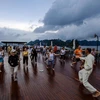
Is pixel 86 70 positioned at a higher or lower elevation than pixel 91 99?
higher

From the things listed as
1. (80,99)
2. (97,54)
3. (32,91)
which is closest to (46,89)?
(32,91)

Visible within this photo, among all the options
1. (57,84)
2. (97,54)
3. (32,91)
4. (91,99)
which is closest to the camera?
A: (91,99)

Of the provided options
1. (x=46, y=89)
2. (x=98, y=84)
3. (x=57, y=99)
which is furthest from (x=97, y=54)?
(x=57, y=99)

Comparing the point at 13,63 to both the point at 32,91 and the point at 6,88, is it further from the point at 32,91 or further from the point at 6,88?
the point at 32,91

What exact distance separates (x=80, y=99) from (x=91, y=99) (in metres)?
0.33

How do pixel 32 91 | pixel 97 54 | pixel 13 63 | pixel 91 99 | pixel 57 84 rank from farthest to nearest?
pixel 97 54
pixel 13 63
pixel 57 84
pixel 32 91
pixel 91 99

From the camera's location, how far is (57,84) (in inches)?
300

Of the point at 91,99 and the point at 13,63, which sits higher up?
the point at 13,63

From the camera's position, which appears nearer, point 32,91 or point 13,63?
point 32,91

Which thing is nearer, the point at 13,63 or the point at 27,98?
the point at 27,98

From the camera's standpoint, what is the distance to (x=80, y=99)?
560 centimetres

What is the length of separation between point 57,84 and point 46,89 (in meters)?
0.90

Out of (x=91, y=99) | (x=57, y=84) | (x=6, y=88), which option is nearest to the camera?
(x=91, y=99)

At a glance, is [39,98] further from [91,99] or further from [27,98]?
[91,99]
